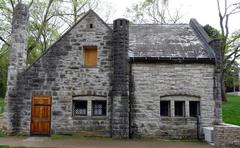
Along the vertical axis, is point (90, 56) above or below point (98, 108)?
above

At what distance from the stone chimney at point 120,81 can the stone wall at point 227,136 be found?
4.72 metres

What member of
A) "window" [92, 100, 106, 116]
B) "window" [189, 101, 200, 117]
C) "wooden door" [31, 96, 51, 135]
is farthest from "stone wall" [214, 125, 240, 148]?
"wooden door" [31, 96, 51, 135]

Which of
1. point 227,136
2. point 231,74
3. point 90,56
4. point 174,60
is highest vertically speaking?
point 231,74

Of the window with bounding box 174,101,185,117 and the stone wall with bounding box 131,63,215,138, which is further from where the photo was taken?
the window with bounding box 174,101,185,117

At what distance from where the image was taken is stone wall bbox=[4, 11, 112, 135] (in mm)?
16328

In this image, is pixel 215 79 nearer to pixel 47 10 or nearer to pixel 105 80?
pixel 105 80

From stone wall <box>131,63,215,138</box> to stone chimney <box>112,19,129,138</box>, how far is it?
1.81ft

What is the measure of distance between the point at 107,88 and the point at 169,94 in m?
3.44

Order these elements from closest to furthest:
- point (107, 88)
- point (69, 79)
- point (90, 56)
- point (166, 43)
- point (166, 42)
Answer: point (107, 88) → point (69, 79) → point (90, 56) → point (166, 43) → point (166, 42)

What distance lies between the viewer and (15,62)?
54.5ft

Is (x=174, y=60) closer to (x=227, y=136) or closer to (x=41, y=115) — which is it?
(x=227, y=136)

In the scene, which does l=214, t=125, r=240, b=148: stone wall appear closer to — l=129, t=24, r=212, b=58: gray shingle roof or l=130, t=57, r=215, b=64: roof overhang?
l=130, t=57, r=215, b=64: roof overhang

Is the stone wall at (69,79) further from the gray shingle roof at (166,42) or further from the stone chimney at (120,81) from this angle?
the gray shingle roof at (166,42)

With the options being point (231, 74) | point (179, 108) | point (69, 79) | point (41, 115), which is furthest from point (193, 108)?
point (231, 74)
